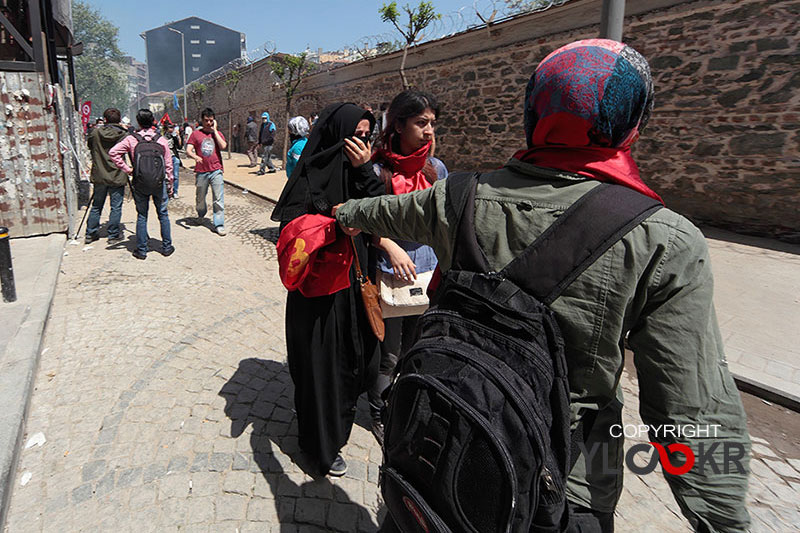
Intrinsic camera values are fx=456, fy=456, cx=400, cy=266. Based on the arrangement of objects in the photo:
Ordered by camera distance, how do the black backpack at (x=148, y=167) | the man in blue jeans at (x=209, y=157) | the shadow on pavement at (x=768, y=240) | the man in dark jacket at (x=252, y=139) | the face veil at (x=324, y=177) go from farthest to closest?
the man in dark jacket at (x=252, y=139) < the man in blue jeans at (x=209, y=157) < the shadow on pavement at (x=768, y=240) < the black backpack at (x=148, y=167) < the face veil at (x=324, y=177)

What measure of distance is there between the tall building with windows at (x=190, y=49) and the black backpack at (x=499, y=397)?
90914 mm

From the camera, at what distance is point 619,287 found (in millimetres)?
1014

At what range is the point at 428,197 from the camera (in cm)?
137

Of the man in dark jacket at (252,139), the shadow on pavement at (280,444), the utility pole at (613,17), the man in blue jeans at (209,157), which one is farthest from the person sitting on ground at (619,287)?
the man in dark jacket at (252,139)

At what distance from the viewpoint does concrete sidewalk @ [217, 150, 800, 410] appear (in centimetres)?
359

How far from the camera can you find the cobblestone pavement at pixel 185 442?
91.0 inches

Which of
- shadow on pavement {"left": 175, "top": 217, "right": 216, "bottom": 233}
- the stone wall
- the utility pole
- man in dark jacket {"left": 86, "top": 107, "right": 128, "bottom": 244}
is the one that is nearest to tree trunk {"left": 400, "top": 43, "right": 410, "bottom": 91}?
the stone wall

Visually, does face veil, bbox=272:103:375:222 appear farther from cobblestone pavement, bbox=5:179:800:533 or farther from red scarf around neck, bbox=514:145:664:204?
cobblestone pavement, bbox=5:179:800:533

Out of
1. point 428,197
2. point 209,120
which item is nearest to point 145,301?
point 209,120

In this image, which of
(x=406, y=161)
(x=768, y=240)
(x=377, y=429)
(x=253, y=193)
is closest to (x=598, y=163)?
(x=406, y=161)

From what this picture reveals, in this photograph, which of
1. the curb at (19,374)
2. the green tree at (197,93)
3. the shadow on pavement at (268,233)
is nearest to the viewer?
the curb at (19,374)

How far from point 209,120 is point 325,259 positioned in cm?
653

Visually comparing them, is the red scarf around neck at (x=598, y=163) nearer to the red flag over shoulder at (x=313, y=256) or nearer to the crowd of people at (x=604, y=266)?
the crowd of people at (x=604, y=266)

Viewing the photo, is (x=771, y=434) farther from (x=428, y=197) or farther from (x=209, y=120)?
(x=209, y=120)
